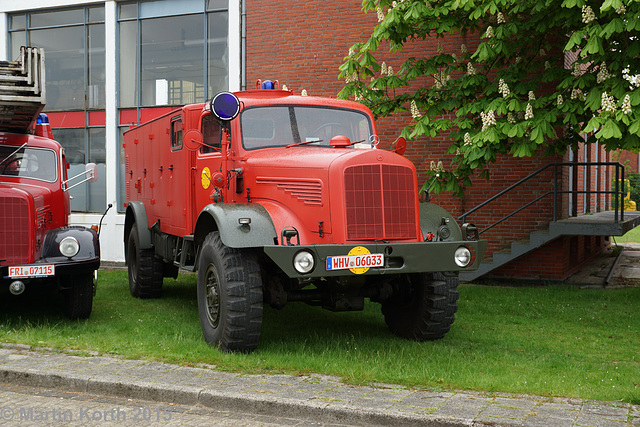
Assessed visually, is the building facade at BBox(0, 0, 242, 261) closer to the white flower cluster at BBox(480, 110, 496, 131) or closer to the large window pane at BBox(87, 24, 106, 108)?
the large window pane at BBox(87, 24, 106, 108)

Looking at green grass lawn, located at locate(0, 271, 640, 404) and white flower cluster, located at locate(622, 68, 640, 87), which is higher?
white flower cluster, located at locate(622, 68, 640, 87)

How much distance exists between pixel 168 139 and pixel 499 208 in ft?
22.6

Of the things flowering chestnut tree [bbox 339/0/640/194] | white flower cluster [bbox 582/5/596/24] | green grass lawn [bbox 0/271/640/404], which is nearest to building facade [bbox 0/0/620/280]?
flowering chestnut tree [bbox 339/0/640/194]

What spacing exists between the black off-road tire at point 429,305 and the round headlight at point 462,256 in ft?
1.96

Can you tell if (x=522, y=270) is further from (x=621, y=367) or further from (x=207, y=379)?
(x=207, y=379)

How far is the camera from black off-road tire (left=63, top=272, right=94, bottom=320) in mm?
8320

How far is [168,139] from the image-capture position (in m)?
9.26

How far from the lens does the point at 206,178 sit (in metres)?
7.98

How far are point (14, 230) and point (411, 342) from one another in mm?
4714

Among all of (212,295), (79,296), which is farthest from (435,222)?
(79,296)

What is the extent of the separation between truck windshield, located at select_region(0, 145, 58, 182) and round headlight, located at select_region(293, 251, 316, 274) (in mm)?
4727

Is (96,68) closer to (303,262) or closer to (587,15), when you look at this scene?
(587,15)

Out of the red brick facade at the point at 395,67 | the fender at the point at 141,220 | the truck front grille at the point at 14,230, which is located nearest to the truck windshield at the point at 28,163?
the truck front grille at the point at 14,230

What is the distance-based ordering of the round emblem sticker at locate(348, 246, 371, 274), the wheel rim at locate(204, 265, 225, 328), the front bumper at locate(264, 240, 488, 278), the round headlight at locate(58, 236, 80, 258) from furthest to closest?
1. the round headlight at locate(58, 236, 80, 258)
2. the wheel rim at locate(204, 265, 225, 328)
3. the round emblem sticker at locate(348, 246, 371, 274)
4. the front bumper at locate(264, 240, 488, 278)
